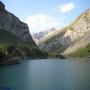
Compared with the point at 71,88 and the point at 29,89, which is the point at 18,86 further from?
the point at 71,88

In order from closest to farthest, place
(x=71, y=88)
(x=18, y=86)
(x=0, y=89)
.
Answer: (x=0, y=89) < (x=71, y=88) < (x=18, y=86)

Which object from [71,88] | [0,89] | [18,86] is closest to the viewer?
[0,89]

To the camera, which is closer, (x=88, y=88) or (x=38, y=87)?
(x=88, y=88)

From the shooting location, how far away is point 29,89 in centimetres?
9769

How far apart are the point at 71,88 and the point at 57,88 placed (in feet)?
17.8

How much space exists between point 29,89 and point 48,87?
320 inches

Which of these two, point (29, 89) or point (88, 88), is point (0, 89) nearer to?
point (29, 89)

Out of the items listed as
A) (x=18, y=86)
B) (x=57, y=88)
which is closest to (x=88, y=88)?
(x=57, y=88)

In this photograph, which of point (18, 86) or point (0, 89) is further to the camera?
point (18, 86)

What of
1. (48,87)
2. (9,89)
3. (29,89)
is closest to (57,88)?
(48,87)

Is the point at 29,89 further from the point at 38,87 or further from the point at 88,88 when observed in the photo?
the point at 88,88

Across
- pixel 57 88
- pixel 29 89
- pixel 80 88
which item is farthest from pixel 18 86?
pixel 80 88

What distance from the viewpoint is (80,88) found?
96688mm

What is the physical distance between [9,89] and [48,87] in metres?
17.2
